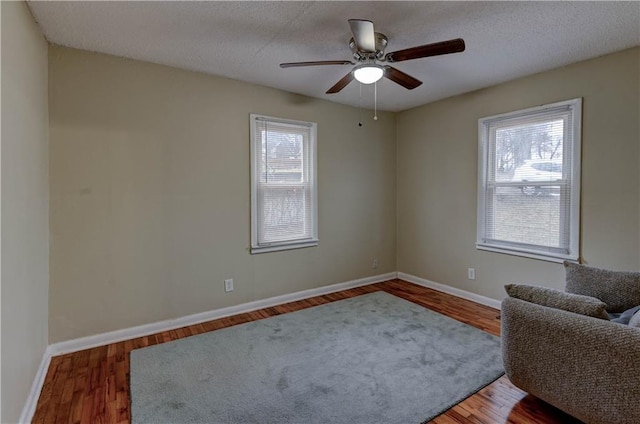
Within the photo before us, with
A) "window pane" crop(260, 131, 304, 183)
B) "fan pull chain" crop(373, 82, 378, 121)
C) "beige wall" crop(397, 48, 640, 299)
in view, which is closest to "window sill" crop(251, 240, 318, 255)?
"window pane" crop(260, 131, 304, 183)

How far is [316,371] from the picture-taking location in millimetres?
2344

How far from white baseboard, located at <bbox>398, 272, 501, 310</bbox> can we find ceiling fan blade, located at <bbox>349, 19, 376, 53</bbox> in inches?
119

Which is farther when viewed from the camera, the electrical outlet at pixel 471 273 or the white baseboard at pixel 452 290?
the electrical outlet at pixel 471 273

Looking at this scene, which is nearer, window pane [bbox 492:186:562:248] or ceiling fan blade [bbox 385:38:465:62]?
ceiling fan blade [bbox 385:38:465:62]

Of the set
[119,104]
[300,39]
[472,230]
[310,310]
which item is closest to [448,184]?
[472,230]

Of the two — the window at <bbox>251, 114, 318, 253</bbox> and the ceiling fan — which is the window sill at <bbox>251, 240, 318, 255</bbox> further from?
the ceiling fan

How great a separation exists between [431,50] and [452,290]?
304 cm

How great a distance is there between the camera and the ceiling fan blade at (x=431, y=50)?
1945 millimetres

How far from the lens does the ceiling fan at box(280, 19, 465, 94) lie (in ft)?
6.36

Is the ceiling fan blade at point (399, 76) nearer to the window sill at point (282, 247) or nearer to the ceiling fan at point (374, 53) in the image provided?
the ceiling fan at point (374, 53)

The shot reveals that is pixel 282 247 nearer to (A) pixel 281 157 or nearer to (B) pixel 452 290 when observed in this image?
(A) pixel 281 157

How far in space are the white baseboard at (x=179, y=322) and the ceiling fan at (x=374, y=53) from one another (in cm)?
244

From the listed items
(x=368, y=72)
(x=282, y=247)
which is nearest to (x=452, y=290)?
(x=282, y=247)

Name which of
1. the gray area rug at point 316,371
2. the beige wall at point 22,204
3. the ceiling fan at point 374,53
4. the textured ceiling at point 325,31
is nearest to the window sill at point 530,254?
the gray area rug at point 316,371
